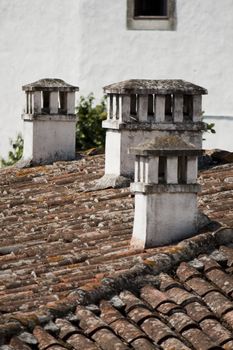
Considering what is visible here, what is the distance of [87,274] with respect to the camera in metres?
18.0

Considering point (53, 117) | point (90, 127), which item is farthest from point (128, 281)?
point (90, 127)

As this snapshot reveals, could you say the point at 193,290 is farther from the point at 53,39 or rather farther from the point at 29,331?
the point at 53,39

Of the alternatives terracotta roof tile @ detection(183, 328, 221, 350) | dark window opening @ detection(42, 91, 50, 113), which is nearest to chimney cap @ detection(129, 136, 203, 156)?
terracotta roof tile @ detection(183, 328, 221, 350)

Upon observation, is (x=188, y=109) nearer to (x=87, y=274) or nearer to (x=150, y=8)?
(x=87, y=274)

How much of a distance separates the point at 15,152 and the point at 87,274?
1365 cm

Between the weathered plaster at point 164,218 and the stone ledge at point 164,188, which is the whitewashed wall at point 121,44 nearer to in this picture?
the weathered plaster at point 164,218

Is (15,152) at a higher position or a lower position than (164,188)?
lower

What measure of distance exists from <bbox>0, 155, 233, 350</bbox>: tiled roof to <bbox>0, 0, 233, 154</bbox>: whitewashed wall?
30.1ft

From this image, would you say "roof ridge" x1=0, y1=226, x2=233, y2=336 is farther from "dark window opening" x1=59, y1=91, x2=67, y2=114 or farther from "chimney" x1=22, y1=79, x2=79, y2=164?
"dark window opening" x1=59, y1=91, x2=67, y2=114

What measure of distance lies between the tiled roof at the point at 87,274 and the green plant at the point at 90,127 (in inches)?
254

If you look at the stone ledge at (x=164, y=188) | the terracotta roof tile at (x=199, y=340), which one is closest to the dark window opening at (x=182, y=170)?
the stone ledge at (x=164, y=188)

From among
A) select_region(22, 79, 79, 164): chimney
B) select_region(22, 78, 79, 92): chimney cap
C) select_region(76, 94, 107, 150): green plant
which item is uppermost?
select_region(22, 78, 79, 92): chimney cap

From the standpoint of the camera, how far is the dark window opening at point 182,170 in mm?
18609

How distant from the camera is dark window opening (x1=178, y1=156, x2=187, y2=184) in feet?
61.1
